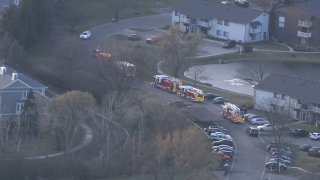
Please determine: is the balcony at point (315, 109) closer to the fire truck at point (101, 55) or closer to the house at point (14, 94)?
the fire truck at point (101, 55)

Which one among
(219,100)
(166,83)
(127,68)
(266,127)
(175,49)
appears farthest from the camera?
(175,49)

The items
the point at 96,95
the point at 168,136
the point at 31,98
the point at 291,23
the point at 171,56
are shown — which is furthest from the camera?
the point at 291,23

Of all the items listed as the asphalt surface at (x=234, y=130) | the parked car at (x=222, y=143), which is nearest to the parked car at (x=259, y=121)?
the asphalt surface at (x=234, y=130)

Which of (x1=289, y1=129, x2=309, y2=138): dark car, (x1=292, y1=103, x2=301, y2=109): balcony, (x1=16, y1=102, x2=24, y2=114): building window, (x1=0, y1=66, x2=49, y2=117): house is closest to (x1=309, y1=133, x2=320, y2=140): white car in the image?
(x1=289, y1=129, x2=309, y2=138): dark car

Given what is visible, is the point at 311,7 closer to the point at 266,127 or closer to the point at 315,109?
the point at 315,109

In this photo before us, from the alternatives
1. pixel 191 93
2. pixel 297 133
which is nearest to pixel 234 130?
pixel 297 133

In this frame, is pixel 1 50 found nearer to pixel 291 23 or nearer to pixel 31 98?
pixel 31 98

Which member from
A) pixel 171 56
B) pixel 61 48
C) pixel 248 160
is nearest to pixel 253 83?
pixel 171 56
